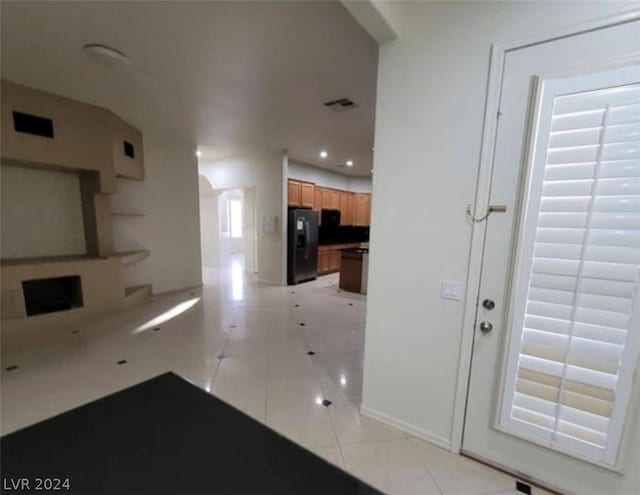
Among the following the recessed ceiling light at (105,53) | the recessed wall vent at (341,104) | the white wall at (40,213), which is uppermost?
the recessed wall vent at (341,104)

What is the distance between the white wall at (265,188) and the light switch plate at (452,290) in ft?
15.4

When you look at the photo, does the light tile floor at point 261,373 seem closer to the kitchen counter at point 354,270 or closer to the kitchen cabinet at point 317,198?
the kitchen counter at point 354,270

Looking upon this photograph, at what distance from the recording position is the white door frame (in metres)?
1.47

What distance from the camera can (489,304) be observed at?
66.6 inches

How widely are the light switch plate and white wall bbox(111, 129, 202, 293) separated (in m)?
4.98

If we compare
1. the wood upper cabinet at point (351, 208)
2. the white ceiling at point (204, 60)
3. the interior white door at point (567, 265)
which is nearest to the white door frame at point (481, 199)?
the interior white door at point (567, 265)

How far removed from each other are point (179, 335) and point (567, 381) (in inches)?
147

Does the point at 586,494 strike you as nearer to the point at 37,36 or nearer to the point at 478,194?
the point at 478,194

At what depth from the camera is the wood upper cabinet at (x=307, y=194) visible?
270 inches

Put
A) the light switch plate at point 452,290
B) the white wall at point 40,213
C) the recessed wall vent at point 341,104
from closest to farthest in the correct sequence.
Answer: the light switch plate at point 452,290, the recessed wall vent at point 341,104, the white wall at point 40,213

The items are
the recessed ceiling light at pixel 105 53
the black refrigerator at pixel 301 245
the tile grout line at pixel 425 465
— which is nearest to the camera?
the tile grout line at pixel 425 465

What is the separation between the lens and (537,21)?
4.83 feet

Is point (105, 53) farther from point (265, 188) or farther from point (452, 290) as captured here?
point (265, 188)

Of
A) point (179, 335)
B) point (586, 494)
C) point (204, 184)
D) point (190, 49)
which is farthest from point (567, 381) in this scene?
point (204, 184)
